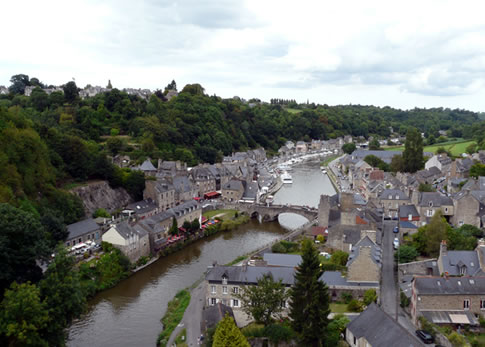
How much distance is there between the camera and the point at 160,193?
4791 centimetres

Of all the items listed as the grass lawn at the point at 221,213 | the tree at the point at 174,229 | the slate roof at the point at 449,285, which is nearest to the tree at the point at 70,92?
the grass lawn at the point at 221,213

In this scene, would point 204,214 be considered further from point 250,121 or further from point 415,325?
point 250,121

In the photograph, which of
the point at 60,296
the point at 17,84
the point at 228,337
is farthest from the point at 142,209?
the point at 17,84

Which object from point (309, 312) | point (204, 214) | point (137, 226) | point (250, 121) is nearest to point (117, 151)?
point (204, 214)

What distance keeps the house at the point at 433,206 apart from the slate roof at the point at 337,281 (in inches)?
595

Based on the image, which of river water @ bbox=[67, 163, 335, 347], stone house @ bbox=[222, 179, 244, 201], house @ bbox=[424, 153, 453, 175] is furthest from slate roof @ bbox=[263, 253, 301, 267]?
house @ bbox=[424, 153, 453, 175]

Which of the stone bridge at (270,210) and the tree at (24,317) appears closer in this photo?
the tree at (24,317)

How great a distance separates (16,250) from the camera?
22750mm

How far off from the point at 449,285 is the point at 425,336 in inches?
152

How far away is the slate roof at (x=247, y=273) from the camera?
83.7 ft

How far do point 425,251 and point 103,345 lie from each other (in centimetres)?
2324

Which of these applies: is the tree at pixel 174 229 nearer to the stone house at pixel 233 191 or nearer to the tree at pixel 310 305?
the stone house at pixel 233 191

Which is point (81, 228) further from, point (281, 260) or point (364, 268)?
point (364, 268)

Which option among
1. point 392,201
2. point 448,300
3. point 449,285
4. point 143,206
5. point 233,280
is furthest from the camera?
point 143,206
